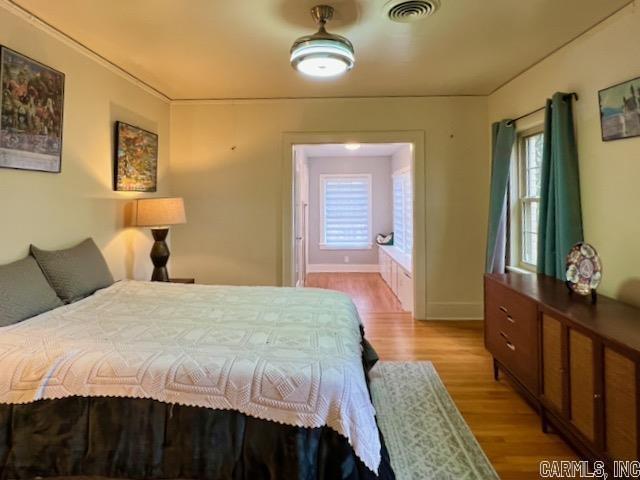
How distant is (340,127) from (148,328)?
3.11 m

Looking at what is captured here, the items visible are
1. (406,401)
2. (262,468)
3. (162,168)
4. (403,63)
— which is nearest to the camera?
(262,468)

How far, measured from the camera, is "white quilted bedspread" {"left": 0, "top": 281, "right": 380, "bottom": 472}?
1427 mm

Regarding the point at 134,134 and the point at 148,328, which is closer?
the point at 148,328

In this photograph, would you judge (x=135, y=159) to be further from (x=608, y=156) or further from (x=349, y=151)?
(x=349, y=151)

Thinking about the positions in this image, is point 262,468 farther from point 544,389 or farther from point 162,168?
point 162,168

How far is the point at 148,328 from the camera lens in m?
1.96

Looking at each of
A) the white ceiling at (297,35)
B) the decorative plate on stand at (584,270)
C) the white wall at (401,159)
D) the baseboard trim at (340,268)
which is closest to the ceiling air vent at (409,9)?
the white ceiling at (297,35)

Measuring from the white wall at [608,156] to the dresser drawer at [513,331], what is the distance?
1.86 ft

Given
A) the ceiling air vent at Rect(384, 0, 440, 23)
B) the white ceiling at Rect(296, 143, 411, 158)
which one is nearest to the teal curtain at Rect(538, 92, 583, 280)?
the ceiling air vent at Rect(384, 0, 440, 23)

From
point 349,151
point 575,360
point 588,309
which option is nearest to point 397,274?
point 349,151

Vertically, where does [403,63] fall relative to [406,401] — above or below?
→ above

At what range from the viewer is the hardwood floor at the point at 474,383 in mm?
2031

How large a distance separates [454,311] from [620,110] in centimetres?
264

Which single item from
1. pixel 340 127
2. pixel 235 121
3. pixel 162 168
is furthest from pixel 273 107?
pixel 162 168
